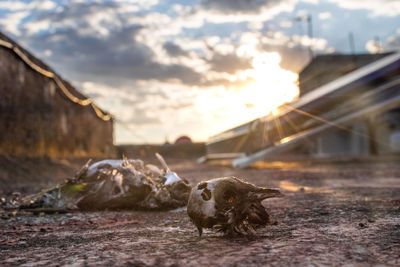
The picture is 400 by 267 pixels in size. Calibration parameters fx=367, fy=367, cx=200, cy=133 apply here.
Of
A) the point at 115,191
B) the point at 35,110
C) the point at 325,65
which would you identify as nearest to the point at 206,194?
the point at 115,191

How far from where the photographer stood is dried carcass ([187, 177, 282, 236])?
1856 mm

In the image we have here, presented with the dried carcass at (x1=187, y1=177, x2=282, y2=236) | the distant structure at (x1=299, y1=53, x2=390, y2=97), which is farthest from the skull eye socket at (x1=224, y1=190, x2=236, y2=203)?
the distant structure at (x1=299, y1=53, x2=390, y2=97)

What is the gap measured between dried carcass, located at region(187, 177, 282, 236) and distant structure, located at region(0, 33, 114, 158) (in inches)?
205

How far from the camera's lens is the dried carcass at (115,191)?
3.05 metres

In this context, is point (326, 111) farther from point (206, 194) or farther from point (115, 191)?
point (206, 194)

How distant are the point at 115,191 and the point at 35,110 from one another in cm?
507

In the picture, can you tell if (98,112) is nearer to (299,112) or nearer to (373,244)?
(299,112)

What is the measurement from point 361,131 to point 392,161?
9635mm

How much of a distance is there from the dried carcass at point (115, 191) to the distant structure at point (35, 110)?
3489mm

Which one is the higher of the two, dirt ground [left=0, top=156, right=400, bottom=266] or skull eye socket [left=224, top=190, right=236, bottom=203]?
skull eye socket [left=224, top=190, right=236, bottom=203]

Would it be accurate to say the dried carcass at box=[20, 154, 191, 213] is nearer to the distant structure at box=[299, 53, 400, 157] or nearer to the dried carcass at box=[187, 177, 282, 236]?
the dried carcass at box=[187, 177, 282, 236]

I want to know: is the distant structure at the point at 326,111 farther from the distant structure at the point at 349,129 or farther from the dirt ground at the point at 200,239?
the dirt ground at the point at 200,239

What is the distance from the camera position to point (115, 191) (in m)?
3.15

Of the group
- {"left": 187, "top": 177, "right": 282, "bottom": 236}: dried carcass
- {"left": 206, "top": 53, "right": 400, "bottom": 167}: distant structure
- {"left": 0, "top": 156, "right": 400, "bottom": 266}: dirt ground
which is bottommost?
{"left": 0, "top": 156, "right": 400, "bottom": 266}: dirt ground
